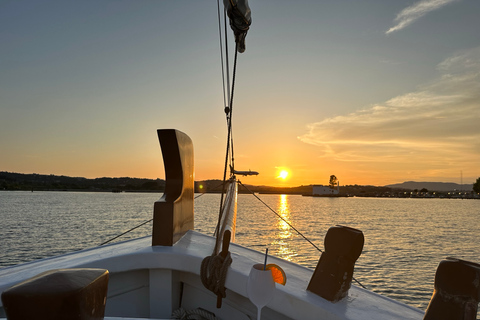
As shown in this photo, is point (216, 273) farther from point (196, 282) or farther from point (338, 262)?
point (338, 262)

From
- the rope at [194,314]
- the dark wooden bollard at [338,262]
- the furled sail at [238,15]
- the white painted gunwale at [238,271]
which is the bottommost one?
the rope at [194,314]

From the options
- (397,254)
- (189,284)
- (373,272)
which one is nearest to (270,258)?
(189,284)

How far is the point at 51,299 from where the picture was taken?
73 centimetres

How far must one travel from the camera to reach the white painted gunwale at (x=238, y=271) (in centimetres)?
171

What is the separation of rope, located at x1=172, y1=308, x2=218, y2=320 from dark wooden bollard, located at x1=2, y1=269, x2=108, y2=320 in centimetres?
161

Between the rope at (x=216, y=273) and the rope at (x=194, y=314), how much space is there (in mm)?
306

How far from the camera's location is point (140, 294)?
8.43 ft

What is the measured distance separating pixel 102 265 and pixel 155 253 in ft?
1.25

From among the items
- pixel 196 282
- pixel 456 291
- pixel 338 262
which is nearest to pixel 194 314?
pixel 196 282

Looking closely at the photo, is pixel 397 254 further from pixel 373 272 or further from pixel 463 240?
pixel 463 240

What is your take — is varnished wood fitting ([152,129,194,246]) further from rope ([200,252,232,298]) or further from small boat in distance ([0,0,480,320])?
rope ([200,252,232,298])

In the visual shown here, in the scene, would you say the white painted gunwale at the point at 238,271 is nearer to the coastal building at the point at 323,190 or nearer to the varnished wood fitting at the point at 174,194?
the varnished wood fitting at the point at 174,194

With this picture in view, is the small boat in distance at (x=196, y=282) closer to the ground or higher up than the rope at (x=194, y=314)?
higher up

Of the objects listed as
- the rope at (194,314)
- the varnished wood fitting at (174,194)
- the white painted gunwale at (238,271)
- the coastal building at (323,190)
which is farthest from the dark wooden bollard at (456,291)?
the coastal building at (323,190)
